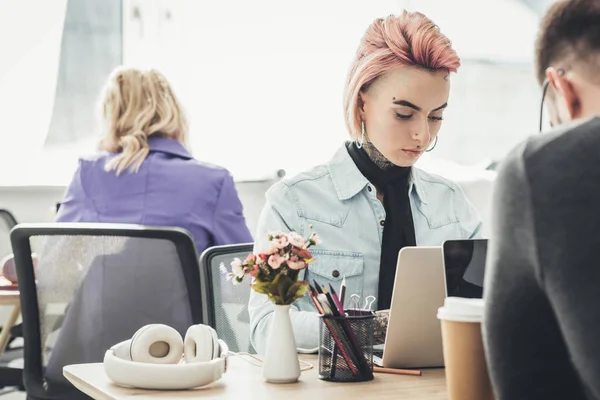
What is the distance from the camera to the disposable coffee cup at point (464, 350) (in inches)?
47.2

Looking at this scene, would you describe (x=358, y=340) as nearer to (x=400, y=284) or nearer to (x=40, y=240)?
(x=400, y=284)

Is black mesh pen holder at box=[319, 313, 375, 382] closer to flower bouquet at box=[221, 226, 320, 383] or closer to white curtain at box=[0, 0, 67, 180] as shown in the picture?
flower bouquet at box=[221, 226, 320, 383]

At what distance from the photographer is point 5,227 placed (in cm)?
415

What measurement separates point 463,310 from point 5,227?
3350 mm

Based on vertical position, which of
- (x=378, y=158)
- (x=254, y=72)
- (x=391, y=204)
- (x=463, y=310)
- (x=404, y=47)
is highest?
(x=254, y=72)

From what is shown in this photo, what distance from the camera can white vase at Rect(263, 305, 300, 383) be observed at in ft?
4.79

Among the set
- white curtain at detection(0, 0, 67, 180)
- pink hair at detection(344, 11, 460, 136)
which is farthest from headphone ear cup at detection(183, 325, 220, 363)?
white curtain at detection(0, 0, 67, 180)

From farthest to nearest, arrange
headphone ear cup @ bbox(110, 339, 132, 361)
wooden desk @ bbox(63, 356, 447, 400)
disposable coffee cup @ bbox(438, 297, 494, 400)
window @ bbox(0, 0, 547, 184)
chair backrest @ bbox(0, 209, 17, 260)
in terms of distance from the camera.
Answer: window @ bbox(0, 0, 547, 184)
chair backrest @ bbox(0, 209, 17, 260)
headphone ear cup @ bbox(110, 339, 132, 361)
wooden desk @ bbox(63, 356, 447, 400)
disposable coffee cup @ bbox(438, 297, 494, 400)

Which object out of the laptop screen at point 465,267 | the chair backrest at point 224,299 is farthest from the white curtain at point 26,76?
the laptop screen at point 465,267

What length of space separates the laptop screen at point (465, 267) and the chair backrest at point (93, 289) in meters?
0.81

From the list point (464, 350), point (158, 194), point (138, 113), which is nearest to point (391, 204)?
point (464, 350)

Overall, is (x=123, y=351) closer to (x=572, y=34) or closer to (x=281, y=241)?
(x=281, y=241)

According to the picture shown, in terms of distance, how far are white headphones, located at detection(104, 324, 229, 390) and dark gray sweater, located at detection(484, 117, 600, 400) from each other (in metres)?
0.69

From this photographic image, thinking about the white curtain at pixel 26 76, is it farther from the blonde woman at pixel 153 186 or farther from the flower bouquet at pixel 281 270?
the flower bouquet at pixel 281 270
